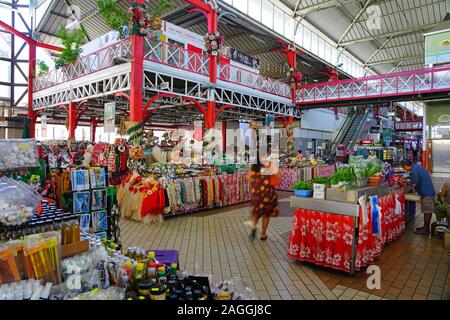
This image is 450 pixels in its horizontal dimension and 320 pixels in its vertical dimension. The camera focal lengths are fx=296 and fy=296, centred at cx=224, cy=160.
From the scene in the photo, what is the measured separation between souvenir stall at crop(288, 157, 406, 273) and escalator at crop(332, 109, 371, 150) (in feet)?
60.2

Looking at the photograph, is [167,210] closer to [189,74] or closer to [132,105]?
[132,105]

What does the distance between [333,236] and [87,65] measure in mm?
12066

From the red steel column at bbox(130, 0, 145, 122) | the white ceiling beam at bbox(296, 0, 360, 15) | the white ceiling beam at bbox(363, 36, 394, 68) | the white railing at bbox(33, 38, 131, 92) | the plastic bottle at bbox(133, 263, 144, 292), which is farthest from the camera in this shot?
the white ceiling beam at bbox(363, 36, 394, 68)

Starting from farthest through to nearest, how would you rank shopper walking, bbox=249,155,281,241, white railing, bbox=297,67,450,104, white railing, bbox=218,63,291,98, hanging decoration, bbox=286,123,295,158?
hanging decoration, bbox=286,123,295,158 < white railing, bbox=297,67,450,104 < white railing, bbox=218,63,291,98 < shopper walking, bbox=249,155,281,241

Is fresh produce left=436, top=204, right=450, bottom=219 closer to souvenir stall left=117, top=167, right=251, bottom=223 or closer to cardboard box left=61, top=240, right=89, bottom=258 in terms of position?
souvenir stall left=117, top=167, right=251, bottom=223

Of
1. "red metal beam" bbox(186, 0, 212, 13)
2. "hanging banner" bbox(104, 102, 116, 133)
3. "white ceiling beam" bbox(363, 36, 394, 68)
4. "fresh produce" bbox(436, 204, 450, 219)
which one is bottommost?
"fresh produce" bbox(436, 204, 450, 219)

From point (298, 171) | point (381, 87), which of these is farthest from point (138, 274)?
point (381, 87)

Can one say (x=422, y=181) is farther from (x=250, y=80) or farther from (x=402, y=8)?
(x=402, y=8)

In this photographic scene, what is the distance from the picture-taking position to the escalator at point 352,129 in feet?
70.6

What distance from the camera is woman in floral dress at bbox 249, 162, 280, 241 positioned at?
4984 mm

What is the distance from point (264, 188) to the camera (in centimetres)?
498

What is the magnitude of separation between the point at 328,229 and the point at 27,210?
3.11m

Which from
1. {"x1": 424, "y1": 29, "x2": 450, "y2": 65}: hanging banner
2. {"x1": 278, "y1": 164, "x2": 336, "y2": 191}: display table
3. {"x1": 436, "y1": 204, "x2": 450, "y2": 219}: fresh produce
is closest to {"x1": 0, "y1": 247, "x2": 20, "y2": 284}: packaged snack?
{"x1": 436, "y1": 204, "x2": 450, "y2": 219}: fresh produce

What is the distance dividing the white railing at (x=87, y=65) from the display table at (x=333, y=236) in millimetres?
8168
